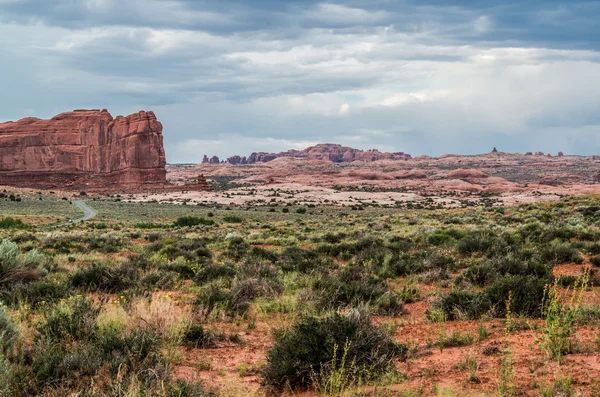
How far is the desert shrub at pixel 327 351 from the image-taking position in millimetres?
5199

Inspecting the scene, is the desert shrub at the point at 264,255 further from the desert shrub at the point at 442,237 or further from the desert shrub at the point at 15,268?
the desert shrub at the point at 15,268

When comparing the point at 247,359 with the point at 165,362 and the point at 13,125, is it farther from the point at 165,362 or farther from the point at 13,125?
the point at 13,125

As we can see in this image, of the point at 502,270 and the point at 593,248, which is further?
the point at 593,248

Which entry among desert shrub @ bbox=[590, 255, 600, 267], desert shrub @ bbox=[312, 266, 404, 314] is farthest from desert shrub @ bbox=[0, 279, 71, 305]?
desert shrub @ bbox=[590, 255, 600, 267]

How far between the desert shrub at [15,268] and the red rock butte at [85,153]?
9115 centimetres

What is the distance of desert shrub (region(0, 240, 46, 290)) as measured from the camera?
33.7ft

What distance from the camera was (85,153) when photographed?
346 feet

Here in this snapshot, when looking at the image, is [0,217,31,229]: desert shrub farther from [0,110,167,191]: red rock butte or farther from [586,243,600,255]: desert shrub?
[0,110,167,191]: red rock butte

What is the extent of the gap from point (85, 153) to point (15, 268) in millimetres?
103692

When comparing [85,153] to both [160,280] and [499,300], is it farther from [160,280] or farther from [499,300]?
[499,300]

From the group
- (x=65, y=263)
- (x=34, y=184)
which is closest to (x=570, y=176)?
(x=34, y=184)

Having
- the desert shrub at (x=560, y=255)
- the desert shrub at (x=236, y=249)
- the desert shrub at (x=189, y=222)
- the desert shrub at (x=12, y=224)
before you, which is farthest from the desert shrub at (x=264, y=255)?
the desert shrub at (x=12, y=224)

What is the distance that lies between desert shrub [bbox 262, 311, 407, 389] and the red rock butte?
98.1 m

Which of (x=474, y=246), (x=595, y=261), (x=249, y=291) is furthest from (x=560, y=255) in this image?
(x=249, y=291)
